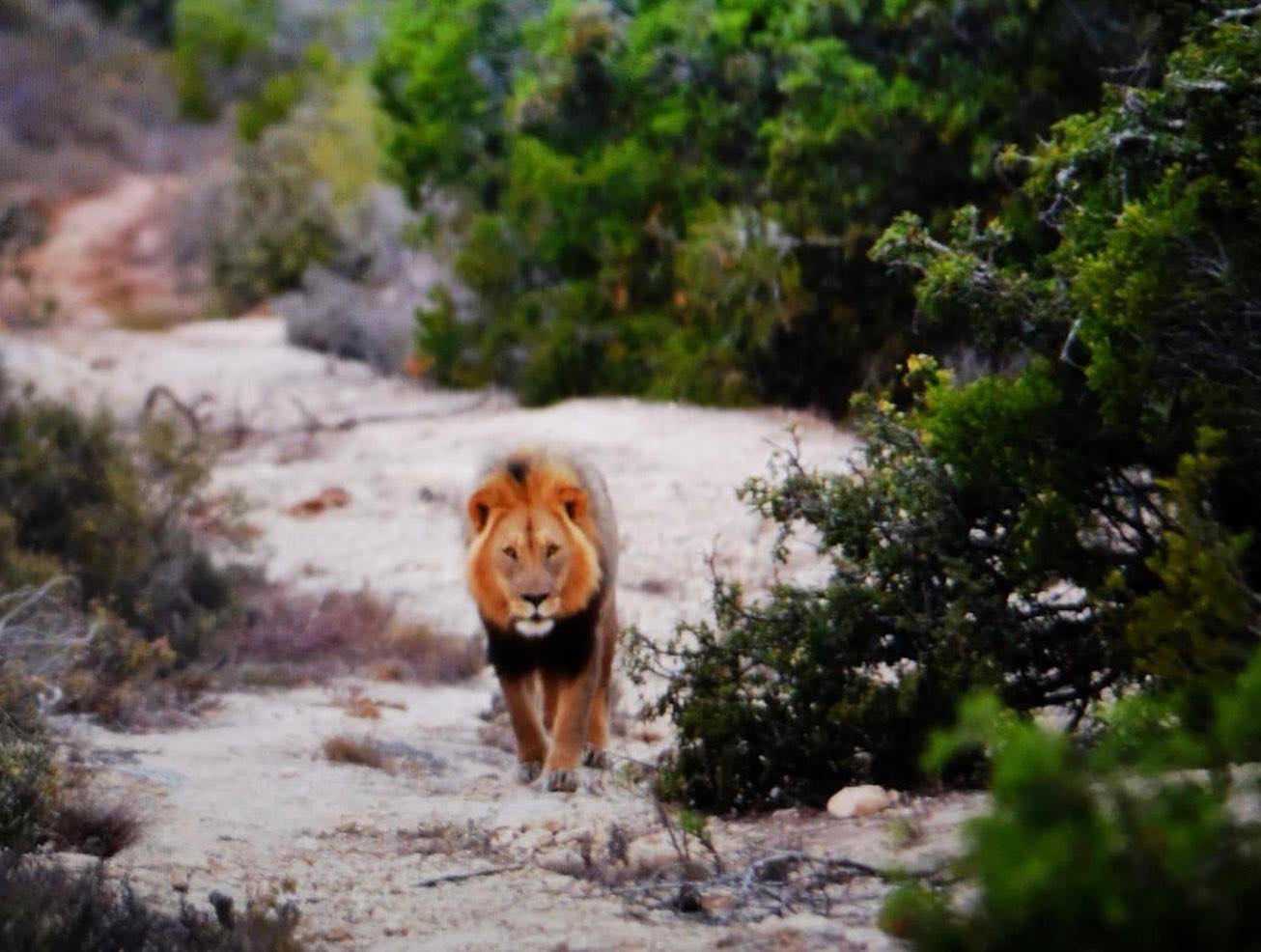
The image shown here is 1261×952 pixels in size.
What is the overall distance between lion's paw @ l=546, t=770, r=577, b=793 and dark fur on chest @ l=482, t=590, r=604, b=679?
45 cm

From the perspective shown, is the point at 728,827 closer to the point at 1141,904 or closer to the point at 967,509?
the point at 967,509

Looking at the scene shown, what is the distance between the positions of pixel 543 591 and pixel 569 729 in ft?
2.09

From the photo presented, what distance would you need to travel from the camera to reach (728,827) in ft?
23.9

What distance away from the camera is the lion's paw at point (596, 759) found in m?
9.20

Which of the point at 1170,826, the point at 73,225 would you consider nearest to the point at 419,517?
the point at 1170,826

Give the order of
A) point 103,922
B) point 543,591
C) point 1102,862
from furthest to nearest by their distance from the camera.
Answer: point 543,591 < point 103,922 < point 1102,862

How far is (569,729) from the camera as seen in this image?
886cm

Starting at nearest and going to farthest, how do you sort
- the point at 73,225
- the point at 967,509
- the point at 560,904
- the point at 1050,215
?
the point at 560,904 → the point at 967,509 → the point at 1050,215 → the point at 73,225

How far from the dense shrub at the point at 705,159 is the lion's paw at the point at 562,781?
6328 mm

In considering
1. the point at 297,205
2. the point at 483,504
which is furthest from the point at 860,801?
the point at 297,205

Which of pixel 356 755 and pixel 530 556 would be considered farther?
pixel 356 755

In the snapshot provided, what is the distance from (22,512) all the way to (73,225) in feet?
96.6

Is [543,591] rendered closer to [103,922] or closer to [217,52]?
[103,922]

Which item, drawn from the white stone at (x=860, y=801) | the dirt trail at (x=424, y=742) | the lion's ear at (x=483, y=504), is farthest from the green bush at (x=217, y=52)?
the white stone at (x=860, y=801)
